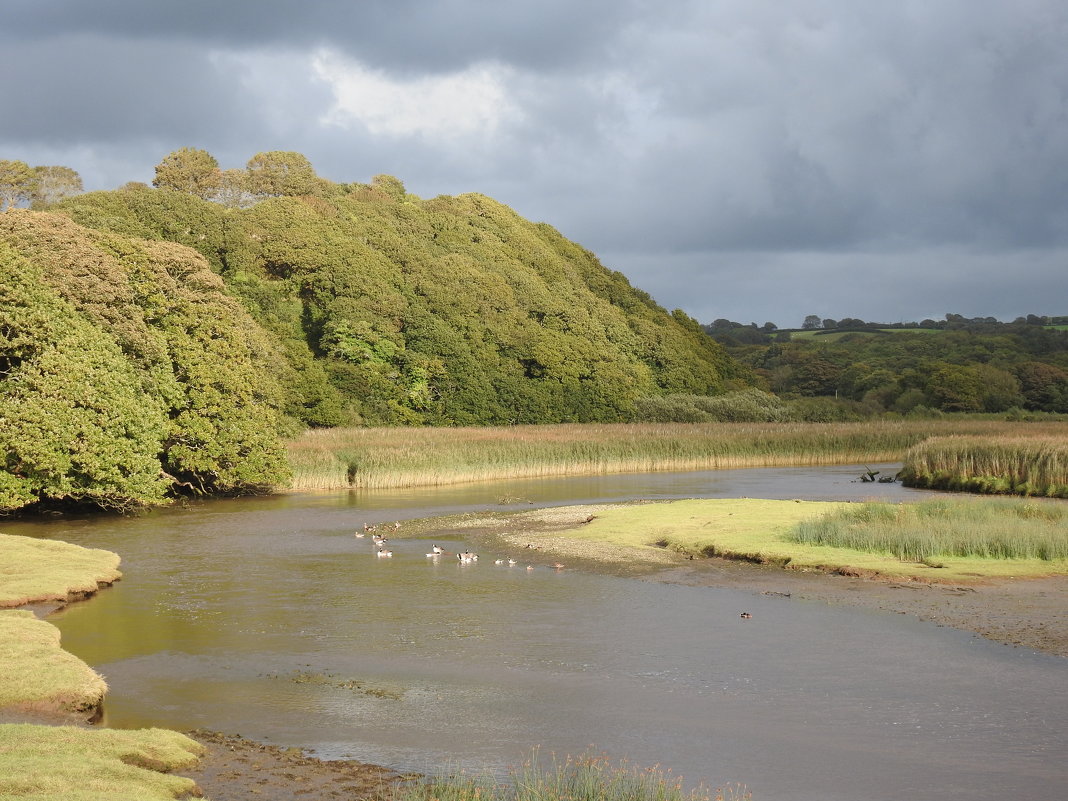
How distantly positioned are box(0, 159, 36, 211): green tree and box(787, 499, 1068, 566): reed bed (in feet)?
200

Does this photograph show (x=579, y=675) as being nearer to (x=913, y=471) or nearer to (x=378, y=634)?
(x=378, y=634)

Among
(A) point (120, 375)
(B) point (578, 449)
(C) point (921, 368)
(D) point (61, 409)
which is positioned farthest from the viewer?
(C) point (921, 368)

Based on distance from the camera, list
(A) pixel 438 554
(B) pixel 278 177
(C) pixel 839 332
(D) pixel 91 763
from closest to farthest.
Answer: (D) pixel 91 763, (A) pixel 438 554, (B) pixel 278 177, (C) pixel 839 332

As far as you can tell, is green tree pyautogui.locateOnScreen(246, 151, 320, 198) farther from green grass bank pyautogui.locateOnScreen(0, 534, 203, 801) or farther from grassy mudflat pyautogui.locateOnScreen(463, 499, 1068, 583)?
green grass bank pyautogui.locateOnScreen(0, 534, 203, 801)

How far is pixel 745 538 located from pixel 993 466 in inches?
655

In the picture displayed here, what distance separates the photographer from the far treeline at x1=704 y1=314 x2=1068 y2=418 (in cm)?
8319

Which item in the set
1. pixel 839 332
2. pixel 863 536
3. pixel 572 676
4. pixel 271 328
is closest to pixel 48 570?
pixel 572 676

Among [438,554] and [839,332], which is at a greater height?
[839,332]

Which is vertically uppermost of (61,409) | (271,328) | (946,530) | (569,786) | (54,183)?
(54,183)

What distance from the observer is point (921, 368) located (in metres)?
90.9

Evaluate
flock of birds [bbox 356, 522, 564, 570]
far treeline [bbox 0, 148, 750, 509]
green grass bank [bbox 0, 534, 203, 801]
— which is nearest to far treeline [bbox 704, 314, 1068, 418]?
far treeline [bbox 0, 148, 750, 509]

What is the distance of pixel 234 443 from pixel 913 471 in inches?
937

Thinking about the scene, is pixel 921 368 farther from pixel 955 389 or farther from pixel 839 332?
pixel 839 332

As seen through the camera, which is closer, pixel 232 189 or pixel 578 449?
pixel 578 449
